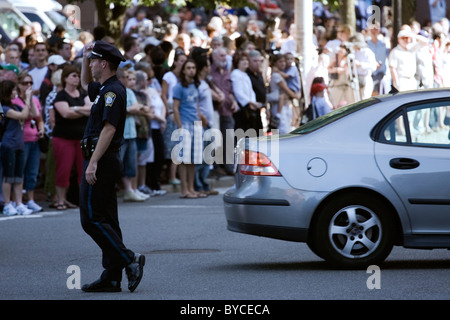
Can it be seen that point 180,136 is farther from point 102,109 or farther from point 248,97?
point 102,109

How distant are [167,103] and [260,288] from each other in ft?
33.4

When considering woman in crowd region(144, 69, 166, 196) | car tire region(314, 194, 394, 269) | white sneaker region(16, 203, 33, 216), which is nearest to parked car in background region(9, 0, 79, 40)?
woman in crowd region(144, 69, 166, 196)

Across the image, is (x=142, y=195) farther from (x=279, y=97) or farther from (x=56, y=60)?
(x=279, y=97)

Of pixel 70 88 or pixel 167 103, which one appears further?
pixel 167 103

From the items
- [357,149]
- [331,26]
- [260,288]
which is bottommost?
[260,288]

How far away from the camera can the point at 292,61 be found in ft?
73.0

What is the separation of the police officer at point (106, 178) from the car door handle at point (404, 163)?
242 centimetres

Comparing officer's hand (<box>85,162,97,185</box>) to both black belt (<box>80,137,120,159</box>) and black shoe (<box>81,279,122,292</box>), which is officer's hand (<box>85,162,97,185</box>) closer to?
black belt (<box>80,137,120,159</box>)

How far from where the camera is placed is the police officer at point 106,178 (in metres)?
9.52

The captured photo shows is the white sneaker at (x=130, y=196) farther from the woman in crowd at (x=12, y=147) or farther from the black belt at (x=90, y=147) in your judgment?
the black belt at (x=90, y=147)

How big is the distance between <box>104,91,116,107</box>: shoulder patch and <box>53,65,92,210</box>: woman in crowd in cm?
732

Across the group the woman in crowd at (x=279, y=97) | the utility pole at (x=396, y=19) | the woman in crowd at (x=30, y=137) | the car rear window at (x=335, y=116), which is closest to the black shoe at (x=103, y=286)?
the car rear window at (x=335, y=116)

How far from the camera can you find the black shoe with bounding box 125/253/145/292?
9561 mm
